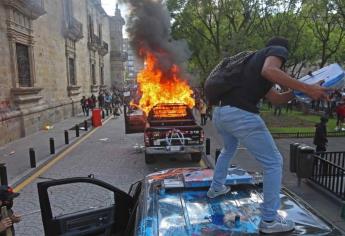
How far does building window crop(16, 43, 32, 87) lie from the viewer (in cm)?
1587

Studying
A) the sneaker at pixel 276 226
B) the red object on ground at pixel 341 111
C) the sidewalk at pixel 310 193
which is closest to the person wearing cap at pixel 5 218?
the sneaker at pixel 276 226

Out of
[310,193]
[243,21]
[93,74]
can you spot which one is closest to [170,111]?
[310,193]

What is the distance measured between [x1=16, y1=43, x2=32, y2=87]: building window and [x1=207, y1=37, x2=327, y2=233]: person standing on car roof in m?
14.9

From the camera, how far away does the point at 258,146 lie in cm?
260

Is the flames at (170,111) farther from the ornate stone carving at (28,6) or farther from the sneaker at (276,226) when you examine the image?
the sneaker at (276,226)

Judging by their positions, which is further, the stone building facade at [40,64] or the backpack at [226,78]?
the stone building facade at [40,64]

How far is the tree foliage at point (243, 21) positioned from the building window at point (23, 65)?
9.28 m

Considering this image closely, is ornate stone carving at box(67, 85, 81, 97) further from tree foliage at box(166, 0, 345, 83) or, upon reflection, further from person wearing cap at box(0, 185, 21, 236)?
person wearing cap at box(0, 185, 21, 236)

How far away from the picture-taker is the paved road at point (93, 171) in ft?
21.7

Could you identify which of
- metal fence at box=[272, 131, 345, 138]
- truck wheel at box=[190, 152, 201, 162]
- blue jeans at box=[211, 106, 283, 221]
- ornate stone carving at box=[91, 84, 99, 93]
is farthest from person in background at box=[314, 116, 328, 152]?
ornate stone carving at box=[91, 84, 99, 93]

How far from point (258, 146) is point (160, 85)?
1499 cm

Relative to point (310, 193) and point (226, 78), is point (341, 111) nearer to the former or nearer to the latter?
point (310, 193)

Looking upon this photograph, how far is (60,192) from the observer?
746 cm

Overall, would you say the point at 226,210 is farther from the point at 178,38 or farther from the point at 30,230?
the point at 178,38
